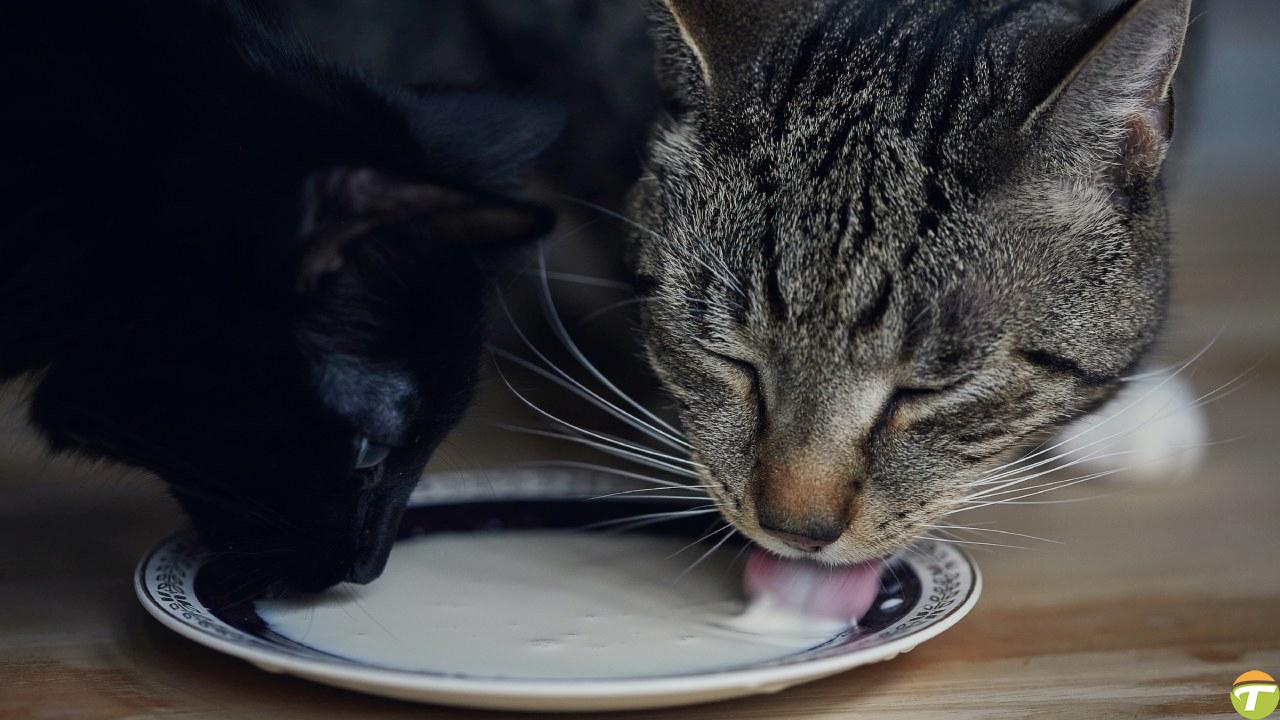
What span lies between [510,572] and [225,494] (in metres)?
0.25

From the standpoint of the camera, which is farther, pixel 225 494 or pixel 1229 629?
pixel 1229 629

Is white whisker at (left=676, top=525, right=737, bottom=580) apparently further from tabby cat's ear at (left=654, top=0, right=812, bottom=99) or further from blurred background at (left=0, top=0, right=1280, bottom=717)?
tabby cat's ear at (left=654, top=0, right=812, bottom=99)

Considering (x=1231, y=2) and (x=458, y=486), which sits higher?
(x=1231, y=2)

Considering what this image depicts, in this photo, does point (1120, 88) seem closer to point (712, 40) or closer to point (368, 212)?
point (712, 40)

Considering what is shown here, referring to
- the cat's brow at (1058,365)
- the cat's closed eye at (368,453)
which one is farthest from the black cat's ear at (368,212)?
the cat's brow at (1058,365)

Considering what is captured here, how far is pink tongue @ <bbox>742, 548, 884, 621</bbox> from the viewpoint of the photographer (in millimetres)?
916

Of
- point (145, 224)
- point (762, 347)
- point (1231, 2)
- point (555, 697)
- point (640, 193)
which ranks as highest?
point (1231, 2)

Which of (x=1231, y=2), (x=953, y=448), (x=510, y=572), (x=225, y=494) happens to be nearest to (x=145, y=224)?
(x=225, y=494)

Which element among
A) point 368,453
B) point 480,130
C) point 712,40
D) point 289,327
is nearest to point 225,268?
point 289,327

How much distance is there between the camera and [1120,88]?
2.77ft

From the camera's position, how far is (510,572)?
1019 mm

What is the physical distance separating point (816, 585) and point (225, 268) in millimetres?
506

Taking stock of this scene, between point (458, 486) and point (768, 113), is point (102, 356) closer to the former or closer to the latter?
point (458, 486)

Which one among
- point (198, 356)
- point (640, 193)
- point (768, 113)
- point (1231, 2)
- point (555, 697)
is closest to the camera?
point (555, 697)
